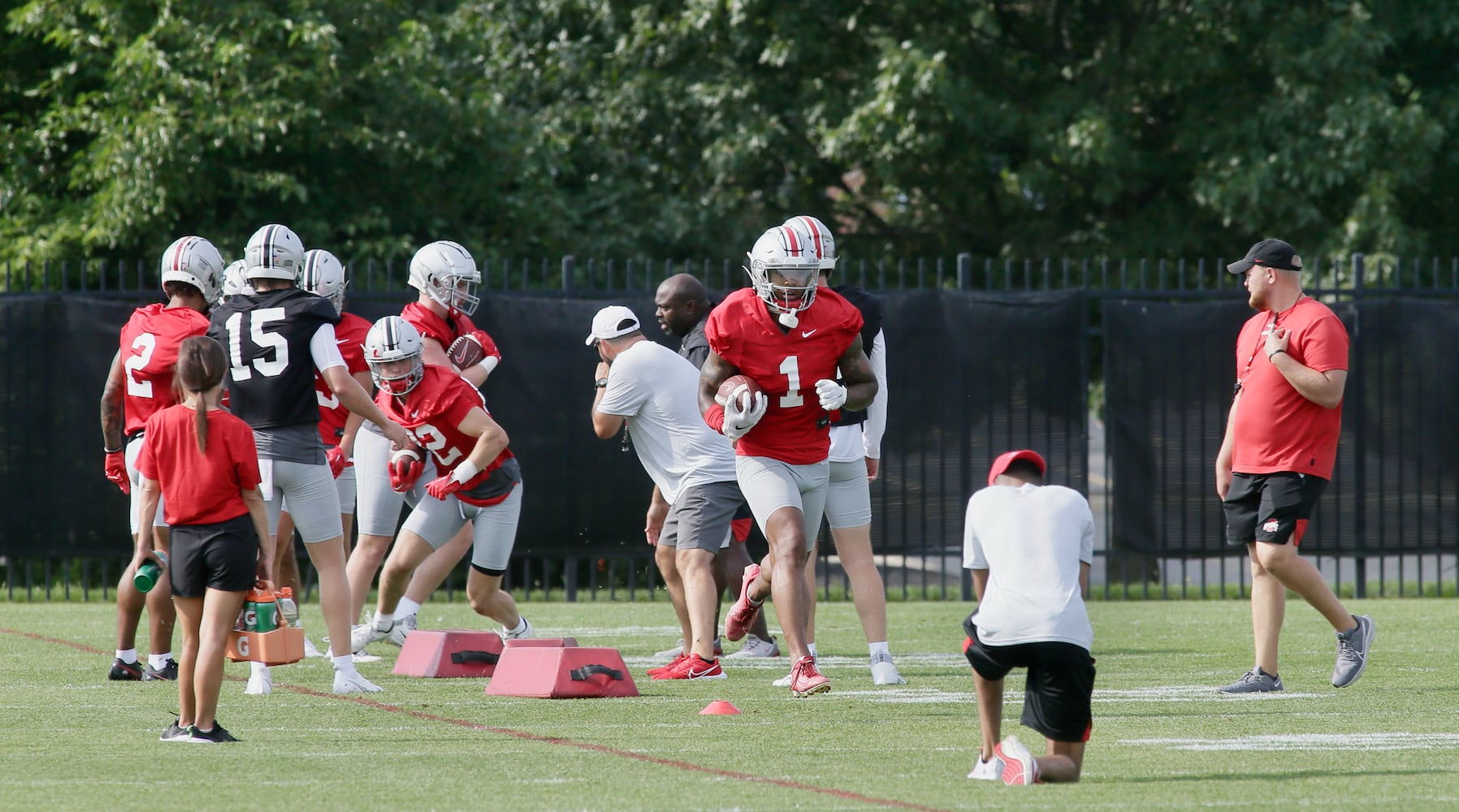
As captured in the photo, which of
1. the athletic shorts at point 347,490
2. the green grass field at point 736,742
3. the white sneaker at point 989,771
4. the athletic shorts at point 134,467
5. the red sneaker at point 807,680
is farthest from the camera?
the athletic shorts at point 347,490

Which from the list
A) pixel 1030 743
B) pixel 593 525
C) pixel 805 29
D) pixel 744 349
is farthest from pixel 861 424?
pixel 805 29

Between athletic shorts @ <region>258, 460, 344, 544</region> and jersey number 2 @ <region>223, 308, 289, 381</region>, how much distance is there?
394mm

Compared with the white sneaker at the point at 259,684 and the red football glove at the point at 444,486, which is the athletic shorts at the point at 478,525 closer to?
the red football glove at the point at 444,486

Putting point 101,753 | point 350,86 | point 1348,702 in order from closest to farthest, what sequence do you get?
point 101,753
point 1348,702
point 350,86

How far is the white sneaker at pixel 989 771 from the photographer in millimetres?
5238

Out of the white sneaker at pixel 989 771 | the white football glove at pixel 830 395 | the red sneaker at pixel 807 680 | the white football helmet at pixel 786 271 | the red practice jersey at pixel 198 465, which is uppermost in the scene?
the white football helmet at pixel 786 271

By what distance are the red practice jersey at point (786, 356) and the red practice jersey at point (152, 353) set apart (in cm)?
236

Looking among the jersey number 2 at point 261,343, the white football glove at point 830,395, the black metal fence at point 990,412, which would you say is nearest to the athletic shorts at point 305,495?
the jersey number 2 at point 261,343

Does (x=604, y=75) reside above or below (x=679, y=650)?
above

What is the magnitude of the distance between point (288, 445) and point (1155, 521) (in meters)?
7.40

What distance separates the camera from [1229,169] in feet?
54.2

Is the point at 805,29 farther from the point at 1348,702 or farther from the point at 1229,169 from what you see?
the point at 1348,702

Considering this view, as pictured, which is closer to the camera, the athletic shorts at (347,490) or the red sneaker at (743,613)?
the red sneaker at (743,613)

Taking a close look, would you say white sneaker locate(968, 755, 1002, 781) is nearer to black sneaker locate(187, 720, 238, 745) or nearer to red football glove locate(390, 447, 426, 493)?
black sneaker locate(187, 720, 238, 745)
